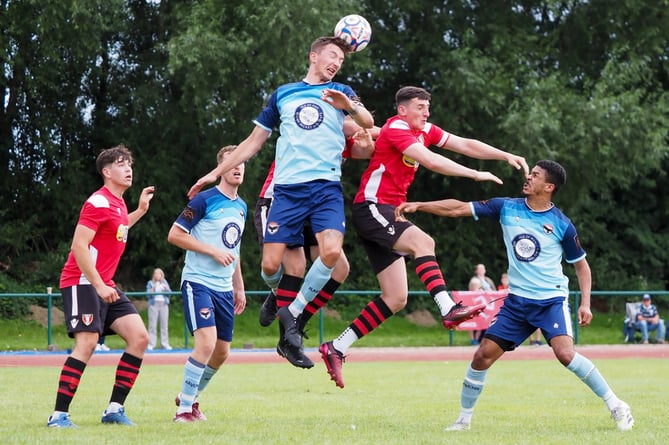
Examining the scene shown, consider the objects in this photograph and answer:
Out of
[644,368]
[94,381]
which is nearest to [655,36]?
[644,368]

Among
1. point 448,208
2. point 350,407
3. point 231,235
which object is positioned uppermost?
point 448,208

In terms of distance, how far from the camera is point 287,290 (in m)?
8.65

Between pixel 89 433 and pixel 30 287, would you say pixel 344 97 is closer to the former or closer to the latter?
pixel 89 433

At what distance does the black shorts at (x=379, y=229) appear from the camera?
8.42 metres

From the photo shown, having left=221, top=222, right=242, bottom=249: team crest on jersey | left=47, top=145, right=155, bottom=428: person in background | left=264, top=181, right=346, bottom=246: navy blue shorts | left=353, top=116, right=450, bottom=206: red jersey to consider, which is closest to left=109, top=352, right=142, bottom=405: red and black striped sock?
left=47, top=145, right=155, bottom=428: person in background

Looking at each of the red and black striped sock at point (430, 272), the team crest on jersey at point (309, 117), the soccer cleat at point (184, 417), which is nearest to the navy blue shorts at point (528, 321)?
the red and black striped sock at point (430, 272)

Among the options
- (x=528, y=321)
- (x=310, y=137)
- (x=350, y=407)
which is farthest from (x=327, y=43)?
(x=350, y=407)

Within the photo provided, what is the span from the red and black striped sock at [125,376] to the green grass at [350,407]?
11.5 inches

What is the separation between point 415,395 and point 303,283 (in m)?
4.36

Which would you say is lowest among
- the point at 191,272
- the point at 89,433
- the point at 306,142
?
the point at 89,433

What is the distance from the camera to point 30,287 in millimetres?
26062

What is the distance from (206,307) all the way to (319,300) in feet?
3.84

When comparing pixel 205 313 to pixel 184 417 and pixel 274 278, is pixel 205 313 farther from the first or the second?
pixel 184 417

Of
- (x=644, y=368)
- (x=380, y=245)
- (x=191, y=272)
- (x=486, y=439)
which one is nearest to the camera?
(x=486, y=439)
